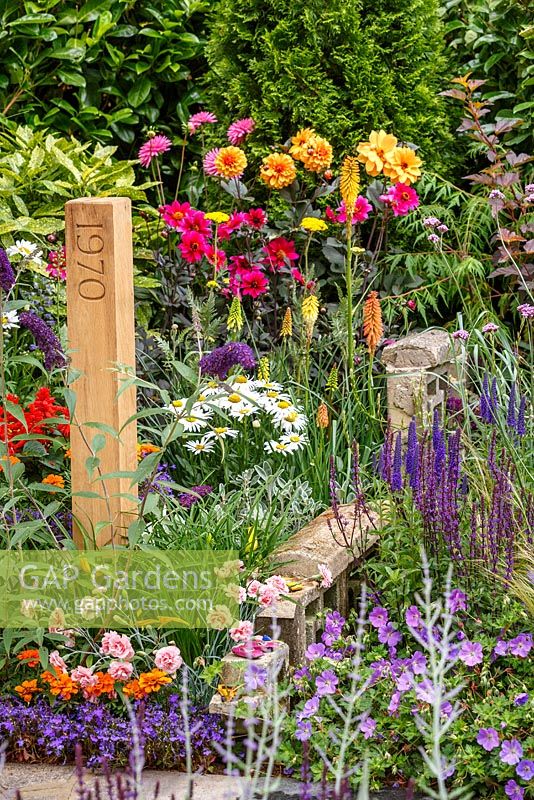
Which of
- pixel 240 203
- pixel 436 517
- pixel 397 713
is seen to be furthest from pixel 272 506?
pixel 240 203

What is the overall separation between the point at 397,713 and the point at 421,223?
9.63 feet

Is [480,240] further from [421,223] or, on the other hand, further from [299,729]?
[299,729]

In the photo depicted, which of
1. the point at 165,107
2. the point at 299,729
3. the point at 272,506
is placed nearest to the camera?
the point at 299,729

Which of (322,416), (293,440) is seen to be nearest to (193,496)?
(293,440)

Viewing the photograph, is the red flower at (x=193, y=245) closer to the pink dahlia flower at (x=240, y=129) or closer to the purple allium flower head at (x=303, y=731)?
the pink dahlia flower at (x=240, y=129)

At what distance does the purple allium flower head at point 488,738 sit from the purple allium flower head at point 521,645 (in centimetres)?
28

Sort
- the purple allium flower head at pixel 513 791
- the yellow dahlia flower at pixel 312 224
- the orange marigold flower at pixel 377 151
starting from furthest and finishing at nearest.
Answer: the yellow dahlia flower at pixel 312 224 → the orange marigold flower at pixel 377 151 → the purple allium flower head at pixel 513 791

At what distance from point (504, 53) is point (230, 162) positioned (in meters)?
1.79

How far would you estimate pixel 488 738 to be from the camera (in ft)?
8.54

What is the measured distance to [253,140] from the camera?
5.27 meters

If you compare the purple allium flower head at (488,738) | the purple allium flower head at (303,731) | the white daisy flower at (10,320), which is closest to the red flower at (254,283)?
the white daisy flower at (10,320)

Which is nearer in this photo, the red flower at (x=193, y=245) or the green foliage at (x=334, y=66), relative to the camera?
the red flower at (x=193, y=245)
